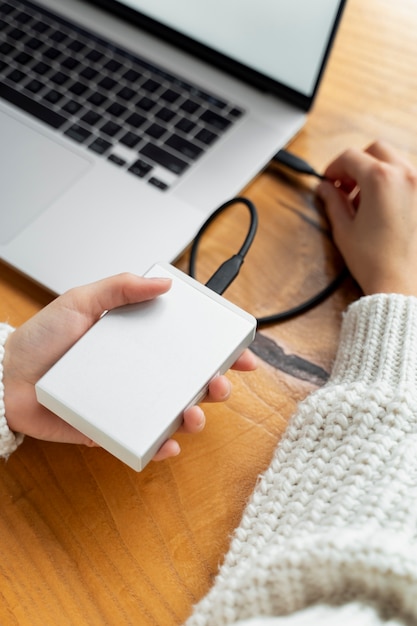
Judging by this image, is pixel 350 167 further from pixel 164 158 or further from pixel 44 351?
pixel 44 351

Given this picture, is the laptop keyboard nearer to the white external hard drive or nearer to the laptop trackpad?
the laptop trackpad

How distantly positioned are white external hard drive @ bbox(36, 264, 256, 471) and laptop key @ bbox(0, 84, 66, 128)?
27 cm

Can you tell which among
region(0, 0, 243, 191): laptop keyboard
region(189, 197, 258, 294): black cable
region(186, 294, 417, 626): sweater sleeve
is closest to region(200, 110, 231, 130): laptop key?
region(0, 0, 243, 191): laptop keyboard

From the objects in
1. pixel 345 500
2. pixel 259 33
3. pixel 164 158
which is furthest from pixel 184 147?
pixel 345 500

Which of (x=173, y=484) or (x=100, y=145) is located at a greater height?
(x=100, y=145)

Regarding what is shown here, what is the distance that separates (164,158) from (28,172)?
13 centimetres

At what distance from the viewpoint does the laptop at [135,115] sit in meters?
0.59

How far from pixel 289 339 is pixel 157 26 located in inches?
14.1

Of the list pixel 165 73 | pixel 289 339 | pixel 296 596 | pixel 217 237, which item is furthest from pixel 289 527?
pixel 165 73

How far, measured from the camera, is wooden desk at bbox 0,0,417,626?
46 centimetres

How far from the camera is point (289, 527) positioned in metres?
0.44

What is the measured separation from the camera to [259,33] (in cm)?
63

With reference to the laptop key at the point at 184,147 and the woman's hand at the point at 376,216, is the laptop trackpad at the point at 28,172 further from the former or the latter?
the woman's hand at the point at 376,216

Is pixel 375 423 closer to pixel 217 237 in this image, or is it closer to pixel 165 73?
pixel 217 237
